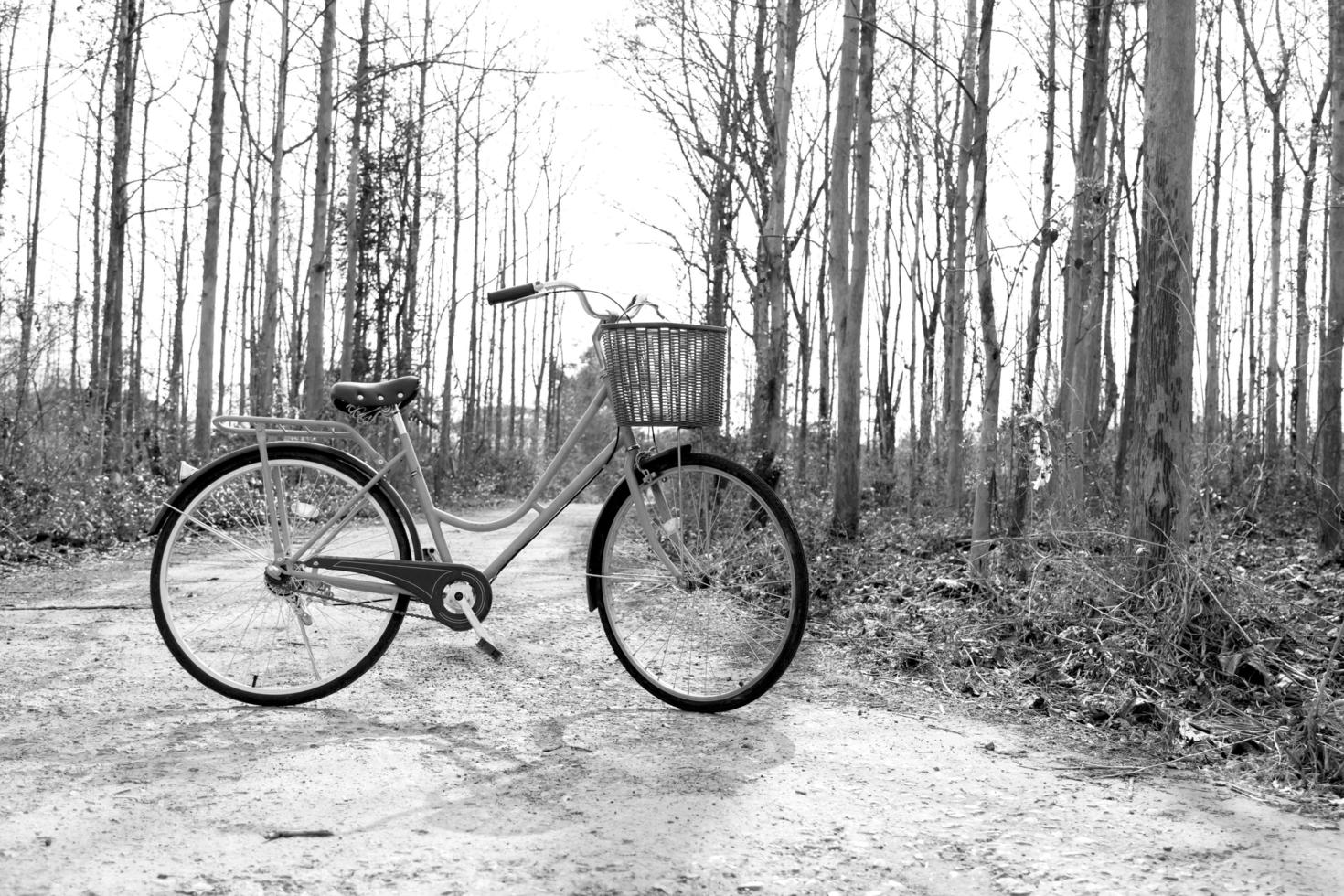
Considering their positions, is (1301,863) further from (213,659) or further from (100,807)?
(213,659)

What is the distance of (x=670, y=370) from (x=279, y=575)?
152cm

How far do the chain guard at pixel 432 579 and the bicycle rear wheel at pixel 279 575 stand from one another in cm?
5

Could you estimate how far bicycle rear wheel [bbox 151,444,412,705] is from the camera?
11.5ft

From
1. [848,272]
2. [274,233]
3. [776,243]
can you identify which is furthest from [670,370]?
[274,233]

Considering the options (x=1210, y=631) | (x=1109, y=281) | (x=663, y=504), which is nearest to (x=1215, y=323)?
(x=1210, y=631)

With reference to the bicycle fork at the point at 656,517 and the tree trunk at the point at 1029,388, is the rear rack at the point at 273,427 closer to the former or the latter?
the bicycle fork at the point at 656,517

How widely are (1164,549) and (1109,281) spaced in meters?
12.2

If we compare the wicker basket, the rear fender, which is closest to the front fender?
the wicker basket

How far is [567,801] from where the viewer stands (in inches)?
102

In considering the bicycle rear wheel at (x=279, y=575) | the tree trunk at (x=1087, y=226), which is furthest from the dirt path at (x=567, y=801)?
the tree trunk at (x=1087, y=226)

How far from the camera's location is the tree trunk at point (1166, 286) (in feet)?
14.6

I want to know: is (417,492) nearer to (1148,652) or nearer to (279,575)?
(279,575)

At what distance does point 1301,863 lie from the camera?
227 centimetres

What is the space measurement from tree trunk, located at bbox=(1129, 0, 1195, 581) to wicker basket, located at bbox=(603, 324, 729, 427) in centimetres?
219
